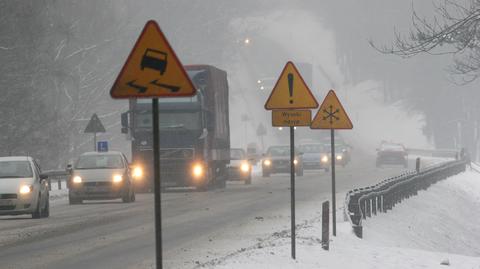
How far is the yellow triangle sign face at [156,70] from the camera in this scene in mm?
10234

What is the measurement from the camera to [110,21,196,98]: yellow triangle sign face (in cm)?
1023

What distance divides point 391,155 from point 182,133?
121 ft

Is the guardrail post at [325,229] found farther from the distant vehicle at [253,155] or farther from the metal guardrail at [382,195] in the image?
the distant vehicle at [253,155]

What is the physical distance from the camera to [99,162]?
34.5 meters

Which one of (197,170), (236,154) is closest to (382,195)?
(197,170)

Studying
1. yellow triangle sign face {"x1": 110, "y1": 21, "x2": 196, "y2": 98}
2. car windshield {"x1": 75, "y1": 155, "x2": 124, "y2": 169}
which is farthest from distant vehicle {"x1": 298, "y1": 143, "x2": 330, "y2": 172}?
yellow triangle sign face {"x1": 110, "y1": 21, "x2": 196, "y2": 98}

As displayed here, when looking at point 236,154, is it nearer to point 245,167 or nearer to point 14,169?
point 245,167

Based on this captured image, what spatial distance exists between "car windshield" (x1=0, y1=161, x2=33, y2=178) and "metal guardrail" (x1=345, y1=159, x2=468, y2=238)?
24.8 ft

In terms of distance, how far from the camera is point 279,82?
1566cm

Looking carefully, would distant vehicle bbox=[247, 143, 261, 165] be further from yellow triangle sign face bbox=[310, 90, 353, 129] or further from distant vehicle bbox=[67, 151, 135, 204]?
yellow triangle sign face bbox=[310, 90, 353, 129]

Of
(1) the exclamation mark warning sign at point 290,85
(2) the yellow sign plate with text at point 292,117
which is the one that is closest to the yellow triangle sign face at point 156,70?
(1) the exclamation mark warning sign at point 290,85

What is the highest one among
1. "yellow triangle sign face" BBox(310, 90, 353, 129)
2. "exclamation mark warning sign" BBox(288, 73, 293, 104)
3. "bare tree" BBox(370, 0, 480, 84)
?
"bare tree" BBox(370, 0, 480, 84)

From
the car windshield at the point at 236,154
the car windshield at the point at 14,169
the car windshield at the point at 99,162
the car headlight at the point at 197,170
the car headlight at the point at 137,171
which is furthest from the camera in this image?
the car windshield at the point at 236,154

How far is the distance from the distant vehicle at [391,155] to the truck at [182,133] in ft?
112
